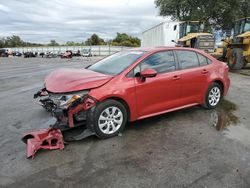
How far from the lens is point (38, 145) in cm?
365

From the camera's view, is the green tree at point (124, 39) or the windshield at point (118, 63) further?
the green tree at point (124, 39)

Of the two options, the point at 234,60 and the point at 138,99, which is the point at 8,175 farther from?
the point at 234,60

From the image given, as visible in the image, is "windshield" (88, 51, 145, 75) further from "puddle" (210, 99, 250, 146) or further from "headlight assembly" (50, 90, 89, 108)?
"puddle" (210, 99, 250, 146)

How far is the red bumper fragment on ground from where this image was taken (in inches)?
143

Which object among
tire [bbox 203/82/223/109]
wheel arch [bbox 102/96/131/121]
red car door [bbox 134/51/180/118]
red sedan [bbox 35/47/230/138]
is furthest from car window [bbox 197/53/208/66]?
wheel arch [bbox 102/96/131/121]

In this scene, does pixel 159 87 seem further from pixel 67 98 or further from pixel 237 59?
pixel 237 59

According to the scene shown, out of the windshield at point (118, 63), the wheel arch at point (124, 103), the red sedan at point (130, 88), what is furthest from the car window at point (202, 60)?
the wheel arch at point (124, 103)

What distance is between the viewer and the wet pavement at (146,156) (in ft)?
9.73

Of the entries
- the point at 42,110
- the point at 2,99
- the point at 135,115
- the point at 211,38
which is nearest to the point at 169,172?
the point at 135,115

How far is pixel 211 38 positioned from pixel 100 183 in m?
14.4

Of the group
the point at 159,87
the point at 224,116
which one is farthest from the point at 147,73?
the point at 224,116

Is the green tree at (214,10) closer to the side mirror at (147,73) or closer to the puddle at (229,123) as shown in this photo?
the puddle at (229,123)

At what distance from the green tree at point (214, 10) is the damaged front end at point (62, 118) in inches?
Result: 1084

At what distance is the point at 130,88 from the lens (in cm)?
425
